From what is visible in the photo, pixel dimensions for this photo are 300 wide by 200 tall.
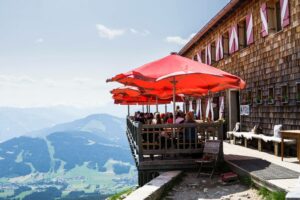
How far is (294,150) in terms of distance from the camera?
10844mm

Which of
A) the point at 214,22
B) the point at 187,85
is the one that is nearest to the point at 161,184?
the point at 187,85

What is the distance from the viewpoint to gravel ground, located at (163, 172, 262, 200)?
23.0ft

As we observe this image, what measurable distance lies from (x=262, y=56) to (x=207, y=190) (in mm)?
7316

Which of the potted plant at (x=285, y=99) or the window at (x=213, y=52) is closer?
the potted plant at (x=285, y=99)

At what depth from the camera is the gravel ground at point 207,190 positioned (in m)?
7.00

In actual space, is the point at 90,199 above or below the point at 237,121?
below

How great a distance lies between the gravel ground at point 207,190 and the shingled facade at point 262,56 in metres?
4.03

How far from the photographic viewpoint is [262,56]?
13.3m

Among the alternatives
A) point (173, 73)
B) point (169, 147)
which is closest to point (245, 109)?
point (169, 147)

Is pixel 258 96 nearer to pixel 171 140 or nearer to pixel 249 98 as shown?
pixel 249 98

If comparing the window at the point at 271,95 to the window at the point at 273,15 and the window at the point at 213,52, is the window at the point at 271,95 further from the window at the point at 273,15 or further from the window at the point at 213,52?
the window at the point at 213,52

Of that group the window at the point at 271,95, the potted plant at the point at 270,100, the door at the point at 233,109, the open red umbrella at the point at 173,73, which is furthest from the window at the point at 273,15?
the door at the point at 233,109

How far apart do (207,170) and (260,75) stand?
5751mm

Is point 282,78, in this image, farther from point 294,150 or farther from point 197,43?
point 197,43
